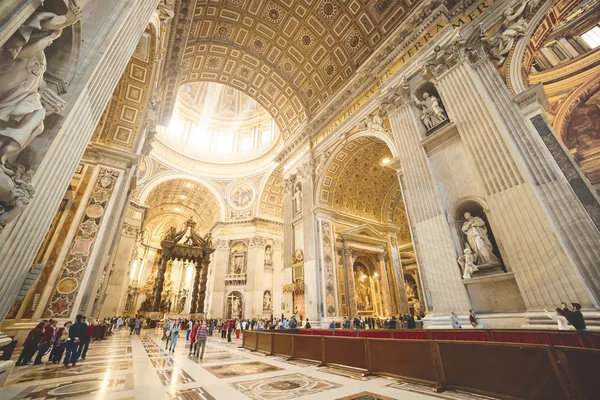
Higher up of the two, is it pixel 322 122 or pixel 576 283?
pixel 322 122

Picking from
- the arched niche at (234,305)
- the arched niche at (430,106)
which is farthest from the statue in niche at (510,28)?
the arched niche at (234,305)

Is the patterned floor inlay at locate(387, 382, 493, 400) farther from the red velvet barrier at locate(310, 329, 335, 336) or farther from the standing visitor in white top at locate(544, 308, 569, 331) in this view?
the red velvet barrier at locate(310, 329, 335, 336)

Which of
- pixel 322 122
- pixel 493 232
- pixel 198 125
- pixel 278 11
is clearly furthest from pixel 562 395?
pixel 198 125

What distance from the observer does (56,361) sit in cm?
463

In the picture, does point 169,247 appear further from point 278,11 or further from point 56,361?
point 278,11

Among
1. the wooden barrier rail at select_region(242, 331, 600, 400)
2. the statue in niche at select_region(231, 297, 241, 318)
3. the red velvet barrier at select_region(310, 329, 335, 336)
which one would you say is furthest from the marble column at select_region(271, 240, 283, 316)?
the wooden barrier rail at select_region(242, 331, 600, 400)

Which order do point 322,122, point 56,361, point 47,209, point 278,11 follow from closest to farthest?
point 47,209
point 56,361
point 278,11
point 322,122

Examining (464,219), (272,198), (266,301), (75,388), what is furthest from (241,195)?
(75,388)

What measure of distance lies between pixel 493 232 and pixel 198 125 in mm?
25721

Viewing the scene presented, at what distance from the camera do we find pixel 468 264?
18.0ft

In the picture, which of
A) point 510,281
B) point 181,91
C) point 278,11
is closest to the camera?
point 510,281

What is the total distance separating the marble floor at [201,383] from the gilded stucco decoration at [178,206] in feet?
65.9

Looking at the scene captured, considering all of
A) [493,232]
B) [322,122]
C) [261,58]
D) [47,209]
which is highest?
[261,58]

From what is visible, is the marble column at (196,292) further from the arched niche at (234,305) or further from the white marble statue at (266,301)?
the white marble statue at (266,301)
